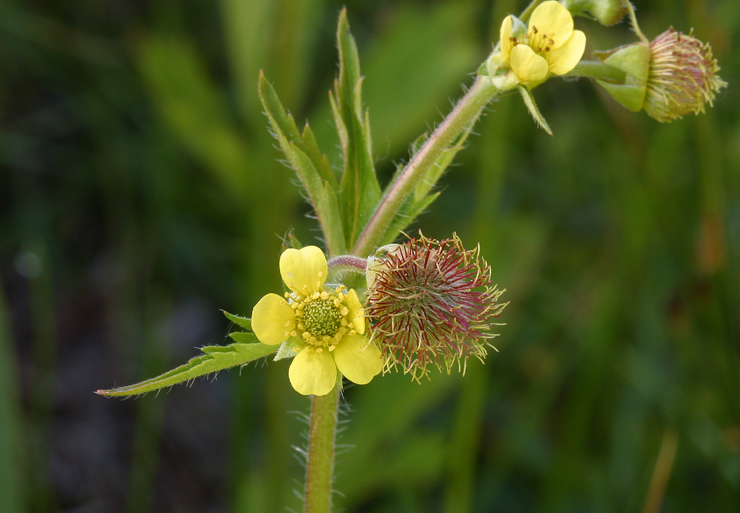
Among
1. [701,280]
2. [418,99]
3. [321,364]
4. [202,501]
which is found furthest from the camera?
[202,501]

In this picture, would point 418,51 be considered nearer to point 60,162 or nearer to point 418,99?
point 418,99

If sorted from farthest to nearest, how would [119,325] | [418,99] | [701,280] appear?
[119,325]
[418,99]
[701,280]

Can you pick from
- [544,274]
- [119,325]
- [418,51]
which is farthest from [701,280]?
[119,325]

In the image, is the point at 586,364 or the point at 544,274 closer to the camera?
the point at 586,364

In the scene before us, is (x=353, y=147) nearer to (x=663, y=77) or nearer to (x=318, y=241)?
(x=663, y=77)

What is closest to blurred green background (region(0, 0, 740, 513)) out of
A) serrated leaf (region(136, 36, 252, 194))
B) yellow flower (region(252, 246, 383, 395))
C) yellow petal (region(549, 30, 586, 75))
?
serrated leaf (region(136, 36, 252, 194))

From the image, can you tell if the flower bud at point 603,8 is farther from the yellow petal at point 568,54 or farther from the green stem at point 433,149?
the green stem at point 433,149

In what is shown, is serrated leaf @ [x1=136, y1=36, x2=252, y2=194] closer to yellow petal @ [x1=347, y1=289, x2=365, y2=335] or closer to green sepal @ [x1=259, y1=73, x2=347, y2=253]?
green sepal @ [x1=259, y1=73, x2=347, y2=253]
